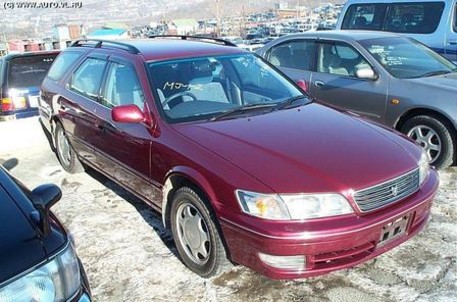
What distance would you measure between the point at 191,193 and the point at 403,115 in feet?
10.4

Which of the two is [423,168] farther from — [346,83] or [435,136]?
[346,83]

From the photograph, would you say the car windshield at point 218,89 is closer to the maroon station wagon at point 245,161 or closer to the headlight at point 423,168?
the maroon station wagon at point 245,161

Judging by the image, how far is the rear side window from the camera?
8039mm

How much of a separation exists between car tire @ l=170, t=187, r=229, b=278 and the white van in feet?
21.0

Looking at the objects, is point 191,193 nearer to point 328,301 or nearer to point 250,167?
point 250,167

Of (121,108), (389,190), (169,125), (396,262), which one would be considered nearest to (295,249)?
(389,190)

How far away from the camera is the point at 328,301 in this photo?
2.76m

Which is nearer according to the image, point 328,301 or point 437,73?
point 328,301

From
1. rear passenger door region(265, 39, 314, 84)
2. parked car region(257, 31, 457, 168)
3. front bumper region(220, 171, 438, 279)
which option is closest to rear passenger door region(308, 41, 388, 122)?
parked car region(257, 31, 457, 168)

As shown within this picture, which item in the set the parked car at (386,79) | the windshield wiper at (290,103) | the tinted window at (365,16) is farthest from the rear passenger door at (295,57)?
the tinted window at (365,16)

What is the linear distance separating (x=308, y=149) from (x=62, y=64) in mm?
3662

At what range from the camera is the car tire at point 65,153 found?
17.0 feet

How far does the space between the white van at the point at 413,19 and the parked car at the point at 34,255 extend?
7516mm

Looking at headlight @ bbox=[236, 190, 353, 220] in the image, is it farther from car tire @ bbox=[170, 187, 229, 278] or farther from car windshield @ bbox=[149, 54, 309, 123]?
car windshield @ bbox=[149, 54, 309, 123]
